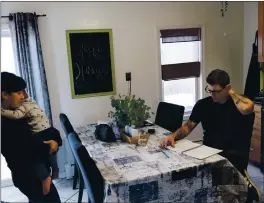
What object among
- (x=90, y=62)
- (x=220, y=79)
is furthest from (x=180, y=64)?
(x=220, y=79)

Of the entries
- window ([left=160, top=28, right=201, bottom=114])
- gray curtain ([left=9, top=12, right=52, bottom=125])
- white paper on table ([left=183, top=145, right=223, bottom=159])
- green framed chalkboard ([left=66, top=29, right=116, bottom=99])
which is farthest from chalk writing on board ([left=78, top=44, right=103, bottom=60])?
white paper on table ([left=183, top=145, right=223, bottom=159])

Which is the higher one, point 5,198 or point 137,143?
point 137,143

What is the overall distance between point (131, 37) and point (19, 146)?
232 centimetres

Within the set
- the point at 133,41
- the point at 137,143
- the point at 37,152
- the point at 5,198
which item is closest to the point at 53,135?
the point at 37,152

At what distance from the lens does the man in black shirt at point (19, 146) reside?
1303 millimetres

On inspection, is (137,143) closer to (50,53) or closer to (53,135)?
(53,135)

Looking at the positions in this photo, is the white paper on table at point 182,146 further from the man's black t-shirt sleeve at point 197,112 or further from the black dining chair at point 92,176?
the black dining chair at point 92,176

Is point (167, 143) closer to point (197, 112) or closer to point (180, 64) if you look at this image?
point (197, 112)

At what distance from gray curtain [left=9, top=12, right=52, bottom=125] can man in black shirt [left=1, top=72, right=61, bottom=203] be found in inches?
60.0

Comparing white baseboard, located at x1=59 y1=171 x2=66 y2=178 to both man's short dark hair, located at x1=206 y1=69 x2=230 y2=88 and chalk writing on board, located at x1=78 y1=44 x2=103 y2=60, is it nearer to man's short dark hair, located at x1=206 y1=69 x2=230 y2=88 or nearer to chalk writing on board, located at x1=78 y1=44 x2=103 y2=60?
chalk writing on board, located at x1=78 y1=44 x2=103 y2=60

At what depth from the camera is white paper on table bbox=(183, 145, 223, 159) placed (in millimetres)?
1885

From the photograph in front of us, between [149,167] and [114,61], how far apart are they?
6.06 feet

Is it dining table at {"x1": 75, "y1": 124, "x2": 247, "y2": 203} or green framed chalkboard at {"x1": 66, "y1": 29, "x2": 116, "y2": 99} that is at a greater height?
green framed chalkboard at {"x1": 66, "y1": 29, "x2": 116, "y2": 99}

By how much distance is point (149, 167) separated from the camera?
5.82 feet
